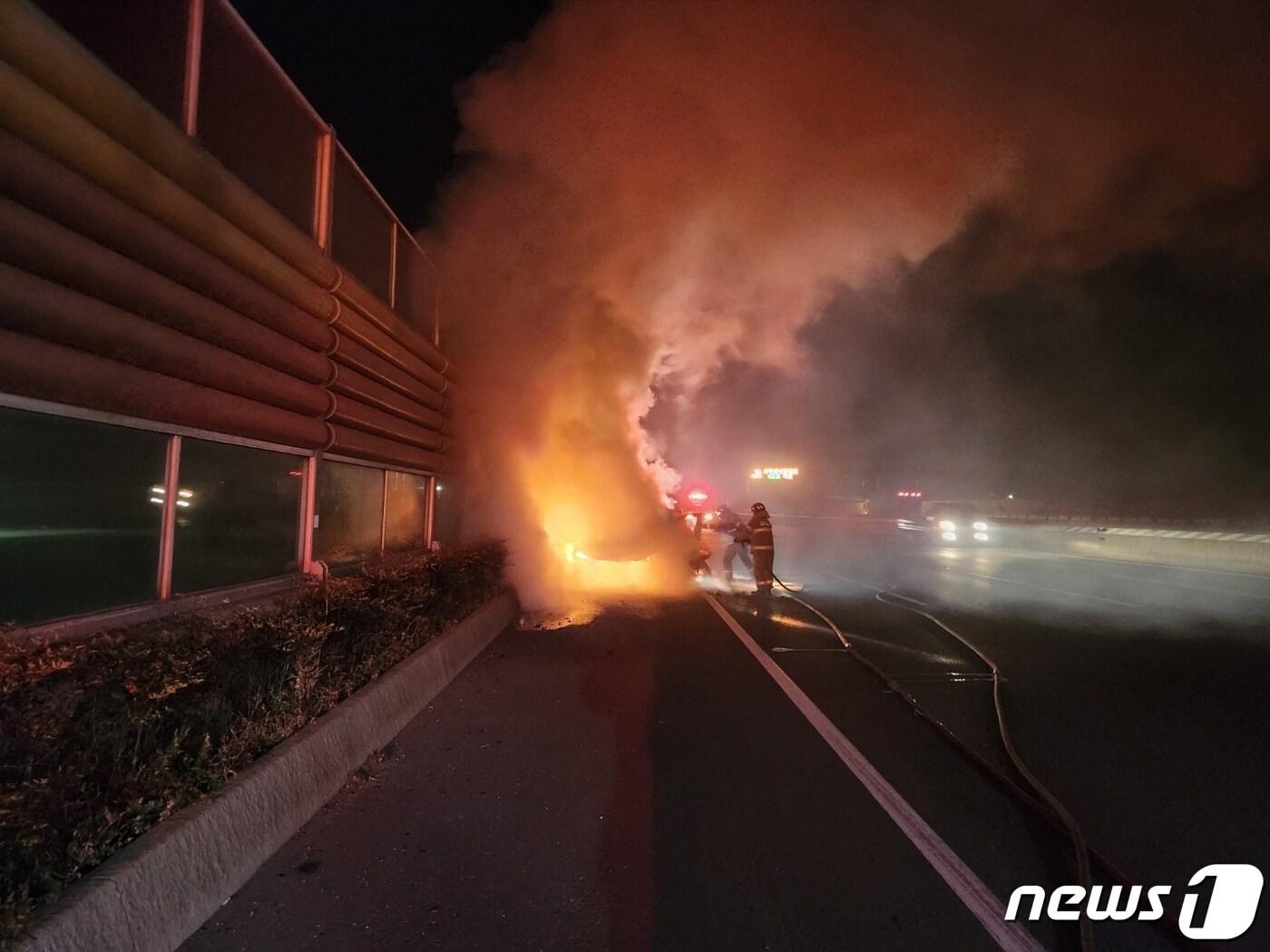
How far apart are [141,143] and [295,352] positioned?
6.96 feet

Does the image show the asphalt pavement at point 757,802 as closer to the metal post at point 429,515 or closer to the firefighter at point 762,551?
the metal post at point 429,515

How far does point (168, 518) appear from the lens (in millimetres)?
5207

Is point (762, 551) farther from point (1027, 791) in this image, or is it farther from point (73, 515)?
point (73, 515)

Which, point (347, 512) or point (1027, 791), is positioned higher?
point (347, 512)

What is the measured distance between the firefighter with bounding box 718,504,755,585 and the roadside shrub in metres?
8.90

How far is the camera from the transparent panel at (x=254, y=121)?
567 centimetres

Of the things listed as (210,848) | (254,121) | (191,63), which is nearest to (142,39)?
(191,63)

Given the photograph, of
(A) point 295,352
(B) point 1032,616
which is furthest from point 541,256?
(B) point 1032,616

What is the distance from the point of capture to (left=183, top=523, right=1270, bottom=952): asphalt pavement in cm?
288

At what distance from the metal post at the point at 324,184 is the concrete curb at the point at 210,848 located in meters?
4.60

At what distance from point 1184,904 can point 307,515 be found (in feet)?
22.4

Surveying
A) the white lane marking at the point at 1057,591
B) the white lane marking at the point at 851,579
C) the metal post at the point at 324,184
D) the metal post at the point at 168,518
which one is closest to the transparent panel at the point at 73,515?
the metal post at the point at 168,518

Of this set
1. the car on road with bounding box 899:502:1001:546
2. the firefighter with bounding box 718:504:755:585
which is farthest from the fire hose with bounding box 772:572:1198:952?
the car on road with bounding box 899:502:1001:546

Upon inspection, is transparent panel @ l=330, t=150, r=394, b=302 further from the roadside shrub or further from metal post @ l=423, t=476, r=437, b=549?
the roadside shrub
